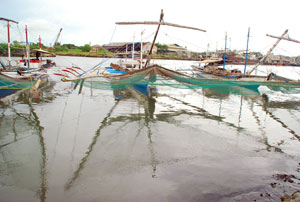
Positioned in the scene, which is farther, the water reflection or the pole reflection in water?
the water reflection

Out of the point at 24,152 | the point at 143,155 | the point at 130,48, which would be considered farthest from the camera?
the point at 130,48

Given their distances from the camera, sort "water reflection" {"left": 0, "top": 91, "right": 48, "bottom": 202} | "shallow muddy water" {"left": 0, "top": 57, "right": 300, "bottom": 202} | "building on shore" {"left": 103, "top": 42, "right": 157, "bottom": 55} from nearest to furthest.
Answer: "shallow muddy water" {"left": 0, "top": 57, "right": 300, "bottom": 202} → "water reflection" {"left": 0, "top": 91, "right": 48, "bottom": 202} → "building on shore" {"left": 103, "top": 42, "right": 157, "bottom": 55}

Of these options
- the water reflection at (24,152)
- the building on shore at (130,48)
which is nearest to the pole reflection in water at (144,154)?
the water reflection at (24,152)

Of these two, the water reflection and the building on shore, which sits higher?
the building on shore

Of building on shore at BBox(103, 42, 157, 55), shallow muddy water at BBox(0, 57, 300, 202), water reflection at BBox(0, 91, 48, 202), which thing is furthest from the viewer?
building on shore at BBox(103, 42, 157, 55)

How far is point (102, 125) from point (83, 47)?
113 m

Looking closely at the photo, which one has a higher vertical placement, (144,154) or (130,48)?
(130,48)

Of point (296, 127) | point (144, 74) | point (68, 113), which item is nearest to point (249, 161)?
point (296, 127)

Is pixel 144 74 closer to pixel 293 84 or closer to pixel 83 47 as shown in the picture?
pixel 293 84

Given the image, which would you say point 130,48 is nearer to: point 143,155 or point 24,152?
point 24,152

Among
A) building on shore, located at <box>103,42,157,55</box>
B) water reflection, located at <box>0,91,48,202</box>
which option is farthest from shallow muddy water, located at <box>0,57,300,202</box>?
building on shore, located at <box>103,42,157,55</box>

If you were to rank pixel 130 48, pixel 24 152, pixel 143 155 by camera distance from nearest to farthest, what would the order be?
1. pixel 24 152
2. pixel 143 155
3. pixel 130 48

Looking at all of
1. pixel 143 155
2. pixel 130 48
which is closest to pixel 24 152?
pixel 143 155

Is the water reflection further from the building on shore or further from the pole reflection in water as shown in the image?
the building on shore
